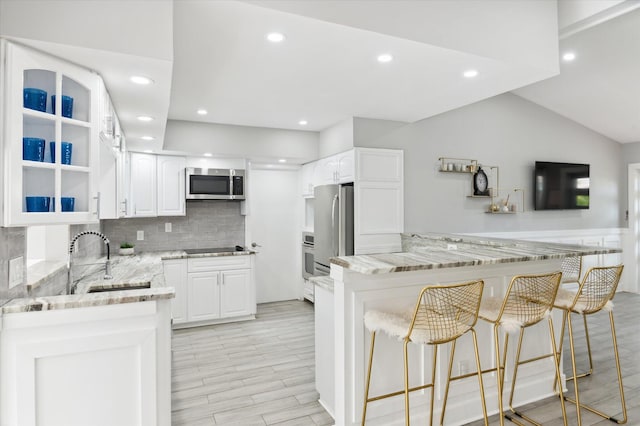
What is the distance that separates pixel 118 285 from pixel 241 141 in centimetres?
258

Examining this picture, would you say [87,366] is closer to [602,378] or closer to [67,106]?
[67,106]

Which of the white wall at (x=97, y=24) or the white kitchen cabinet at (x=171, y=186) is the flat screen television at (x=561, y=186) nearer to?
the white kitchen cabinet at (x=171, y=186)

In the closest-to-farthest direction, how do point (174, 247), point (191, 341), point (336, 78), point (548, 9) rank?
point (548, 9), point (336, 78), point (191, 341), point (174, 247)

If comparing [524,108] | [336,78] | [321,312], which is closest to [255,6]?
[336,78]

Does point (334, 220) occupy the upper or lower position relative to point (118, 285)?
upper

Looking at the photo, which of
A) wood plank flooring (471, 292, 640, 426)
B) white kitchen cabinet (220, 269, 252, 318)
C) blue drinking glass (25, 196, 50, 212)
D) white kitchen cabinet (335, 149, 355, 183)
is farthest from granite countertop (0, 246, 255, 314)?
wood plank flooring (471, 292, 640, 426)

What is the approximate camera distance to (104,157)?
2.55m

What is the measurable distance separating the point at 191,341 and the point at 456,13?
151 inches

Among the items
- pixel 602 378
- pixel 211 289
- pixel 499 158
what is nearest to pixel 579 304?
pixel 602 378

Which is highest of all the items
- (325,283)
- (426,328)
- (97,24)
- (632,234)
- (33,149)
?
(97,24)

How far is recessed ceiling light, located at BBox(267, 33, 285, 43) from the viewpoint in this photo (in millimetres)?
2352

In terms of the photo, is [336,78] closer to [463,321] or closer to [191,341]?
[463,321]

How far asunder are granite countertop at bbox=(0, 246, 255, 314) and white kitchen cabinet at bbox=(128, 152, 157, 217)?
547 millimetres

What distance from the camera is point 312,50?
2574mm
